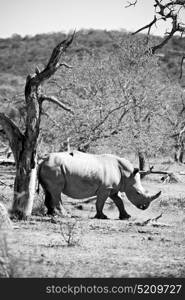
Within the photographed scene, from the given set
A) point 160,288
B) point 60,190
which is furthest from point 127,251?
point 60,190

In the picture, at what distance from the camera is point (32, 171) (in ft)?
39.8

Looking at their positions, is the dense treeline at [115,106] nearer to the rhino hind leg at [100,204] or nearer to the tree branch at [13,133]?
the rhino hind leg at [100,204]

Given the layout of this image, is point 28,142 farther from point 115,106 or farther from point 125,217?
point 115,106

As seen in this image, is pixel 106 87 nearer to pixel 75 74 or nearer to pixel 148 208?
pixel 75 74

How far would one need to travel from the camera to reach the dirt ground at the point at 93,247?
7547 mm

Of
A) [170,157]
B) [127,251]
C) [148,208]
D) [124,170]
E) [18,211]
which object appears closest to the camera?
[127,251]

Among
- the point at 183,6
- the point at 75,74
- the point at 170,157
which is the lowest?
the point at 170,157

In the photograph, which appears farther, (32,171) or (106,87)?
(106,87)

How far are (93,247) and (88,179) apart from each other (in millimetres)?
4484

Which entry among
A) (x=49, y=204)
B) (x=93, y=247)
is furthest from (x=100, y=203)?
(x=93, y=247)

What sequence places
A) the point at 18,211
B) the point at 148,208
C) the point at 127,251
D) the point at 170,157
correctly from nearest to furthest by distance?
the point at 127,251
the point at 18,211
the point at 148,208
the point at 170,157

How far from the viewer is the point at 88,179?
13.8 m

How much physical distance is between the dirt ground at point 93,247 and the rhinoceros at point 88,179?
428mm

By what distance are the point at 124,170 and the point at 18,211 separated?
3328 mm
